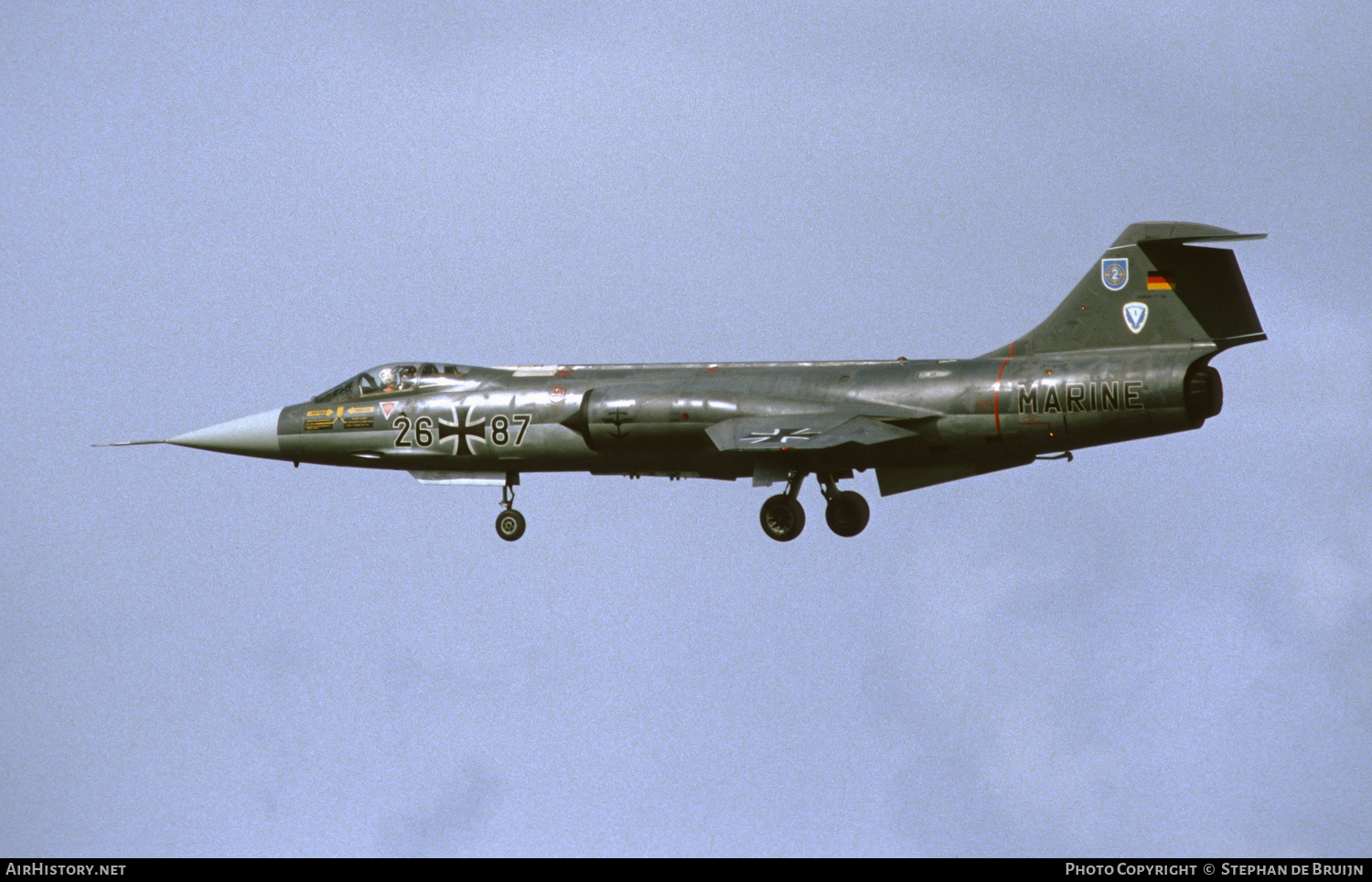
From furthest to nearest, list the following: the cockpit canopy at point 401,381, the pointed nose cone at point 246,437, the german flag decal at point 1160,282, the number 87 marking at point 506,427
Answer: the pointed nose cone at point 246,437 → the cockpit canopy at point 401,381 → the number 87 marking at point 506,427 → the german flag decal at point 1160,282

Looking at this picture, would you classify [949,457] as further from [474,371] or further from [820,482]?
[474,371]

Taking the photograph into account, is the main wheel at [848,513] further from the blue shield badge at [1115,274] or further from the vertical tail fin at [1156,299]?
the blue shield badge at [1115,274]

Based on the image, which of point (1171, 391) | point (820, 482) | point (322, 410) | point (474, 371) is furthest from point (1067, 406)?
point (322, 410)

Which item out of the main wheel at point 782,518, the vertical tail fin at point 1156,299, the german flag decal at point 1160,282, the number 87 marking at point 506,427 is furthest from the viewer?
the number 87 marking at point 506,427

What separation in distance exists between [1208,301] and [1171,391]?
5.58ft

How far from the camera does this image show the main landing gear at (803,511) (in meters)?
39.7

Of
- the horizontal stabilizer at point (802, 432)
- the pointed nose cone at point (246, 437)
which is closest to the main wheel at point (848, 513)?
the horizontal stabilizer at point (802, 432)

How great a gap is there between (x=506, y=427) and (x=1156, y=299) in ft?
36.7

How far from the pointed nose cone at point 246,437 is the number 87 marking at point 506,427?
4.52m

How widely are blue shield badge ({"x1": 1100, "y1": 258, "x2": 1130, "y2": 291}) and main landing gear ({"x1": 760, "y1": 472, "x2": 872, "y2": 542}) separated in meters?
5.63

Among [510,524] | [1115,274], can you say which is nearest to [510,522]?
[510,524]

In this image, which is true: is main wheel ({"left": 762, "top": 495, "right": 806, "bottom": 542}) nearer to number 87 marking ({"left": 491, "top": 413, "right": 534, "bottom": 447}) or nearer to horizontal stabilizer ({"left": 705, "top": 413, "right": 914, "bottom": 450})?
horizontal stabilizer ({"left": 705, "top": 413, "right": 914, "bottom": 450})

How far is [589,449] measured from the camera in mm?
40625

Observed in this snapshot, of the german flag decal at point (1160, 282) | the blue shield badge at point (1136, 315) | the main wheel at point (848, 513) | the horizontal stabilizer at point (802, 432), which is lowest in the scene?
the main wheel at point (848, 513)
